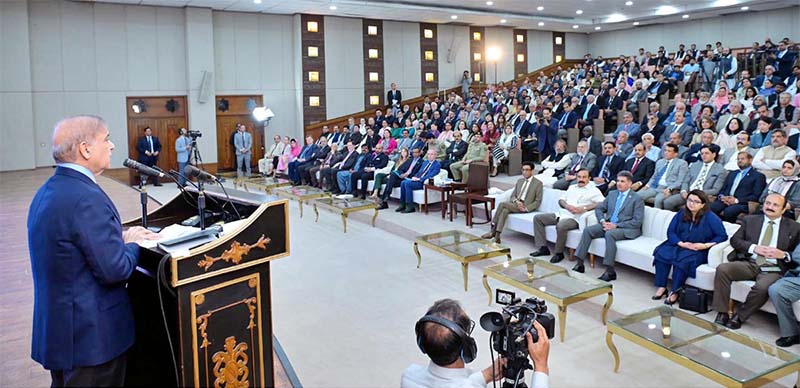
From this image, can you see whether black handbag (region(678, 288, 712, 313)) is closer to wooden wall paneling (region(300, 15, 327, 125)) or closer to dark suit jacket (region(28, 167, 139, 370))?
dark suit jacket (region(28, 167, 139, 370))

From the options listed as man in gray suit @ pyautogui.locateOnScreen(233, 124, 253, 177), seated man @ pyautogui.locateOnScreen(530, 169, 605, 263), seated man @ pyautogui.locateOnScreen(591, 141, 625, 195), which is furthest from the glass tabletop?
man in gray suit @ pyautogui.locateOnScreen(233, 124, 253, 177)

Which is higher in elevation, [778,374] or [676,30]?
[676,30]

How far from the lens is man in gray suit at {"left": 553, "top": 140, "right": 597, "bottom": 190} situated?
312 inches

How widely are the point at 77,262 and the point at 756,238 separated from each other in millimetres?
4508

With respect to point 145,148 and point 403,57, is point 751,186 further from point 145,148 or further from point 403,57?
point 403,57

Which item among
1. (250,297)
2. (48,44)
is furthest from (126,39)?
(250,297)

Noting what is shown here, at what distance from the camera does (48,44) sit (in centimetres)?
1216

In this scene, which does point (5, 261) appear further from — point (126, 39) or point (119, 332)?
point (126, 39)

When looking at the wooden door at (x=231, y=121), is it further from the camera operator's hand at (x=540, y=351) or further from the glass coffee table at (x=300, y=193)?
the camera operator's hand at (x=540, y=351)

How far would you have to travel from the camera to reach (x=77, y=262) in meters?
1.72

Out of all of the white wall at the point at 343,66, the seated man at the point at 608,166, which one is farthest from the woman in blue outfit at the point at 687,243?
the white wall at the point at 343,66

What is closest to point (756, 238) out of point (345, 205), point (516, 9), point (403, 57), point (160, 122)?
point (345, 205)

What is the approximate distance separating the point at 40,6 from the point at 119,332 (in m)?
12.7

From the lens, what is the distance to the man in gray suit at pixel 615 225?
5.60 m
